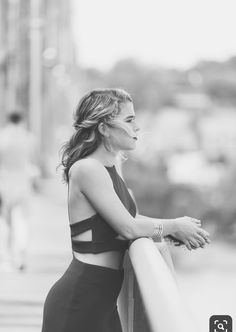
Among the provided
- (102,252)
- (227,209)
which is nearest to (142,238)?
(102,252)

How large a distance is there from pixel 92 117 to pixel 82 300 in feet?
1.68

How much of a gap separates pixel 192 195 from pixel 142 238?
3258cm

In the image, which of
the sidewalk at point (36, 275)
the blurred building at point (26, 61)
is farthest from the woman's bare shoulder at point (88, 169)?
the blurred building at point (26, 61)

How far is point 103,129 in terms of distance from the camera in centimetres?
→ 290

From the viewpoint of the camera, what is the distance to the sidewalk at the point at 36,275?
6.09m

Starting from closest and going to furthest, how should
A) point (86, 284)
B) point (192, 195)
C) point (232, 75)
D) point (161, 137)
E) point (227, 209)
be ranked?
point (86, 284) → point (192, 195) → point (227, 209) → point (161, 137) → point (232, 75)

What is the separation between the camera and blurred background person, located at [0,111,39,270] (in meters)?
8.52

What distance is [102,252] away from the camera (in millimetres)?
2824

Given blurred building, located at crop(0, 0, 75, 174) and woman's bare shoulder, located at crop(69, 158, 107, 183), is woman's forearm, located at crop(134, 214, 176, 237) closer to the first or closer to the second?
woman's bare shoulder, located at crop(69, 158, 107, 183)

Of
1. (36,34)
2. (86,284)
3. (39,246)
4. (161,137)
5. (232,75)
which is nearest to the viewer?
(86,284)

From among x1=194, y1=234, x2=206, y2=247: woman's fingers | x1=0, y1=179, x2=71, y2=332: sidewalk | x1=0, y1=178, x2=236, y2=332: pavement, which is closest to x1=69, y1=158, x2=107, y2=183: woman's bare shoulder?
x1=194, y1=234, x2=206, y2=247: woman's fingers

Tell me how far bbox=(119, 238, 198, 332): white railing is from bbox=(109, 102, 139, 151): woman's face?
0.28 m

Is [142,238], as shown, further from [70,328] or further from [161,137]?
[161,137]

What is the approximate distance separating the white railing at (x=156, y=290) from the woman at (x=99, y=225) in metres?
0.07
